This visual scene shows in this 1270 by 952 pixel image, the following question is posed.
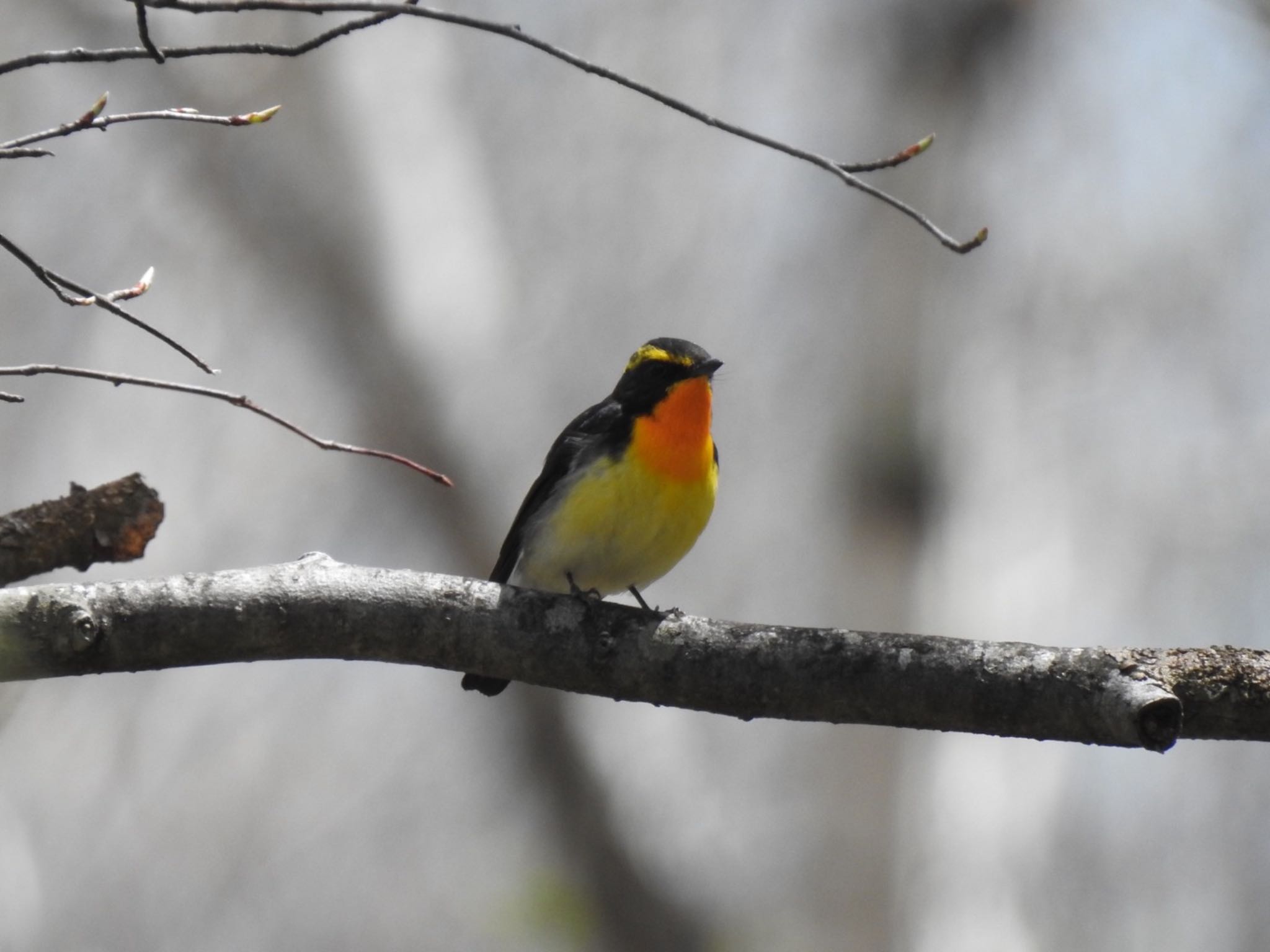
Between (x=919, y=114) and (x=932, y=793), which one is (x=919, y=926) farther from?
(x=919, y=114)

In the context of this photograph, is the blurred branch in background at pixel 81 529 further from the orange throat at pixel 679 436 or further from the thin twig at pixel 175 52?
the orange throat at pixel 679 436

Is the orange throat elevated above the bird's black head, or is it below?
below

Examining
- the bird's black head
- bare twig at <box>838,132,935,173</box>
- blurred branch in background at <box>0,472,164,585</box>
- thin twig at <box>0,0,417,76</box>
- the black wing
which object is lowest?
blurred branch in background at <box>0,472,164,585</box>

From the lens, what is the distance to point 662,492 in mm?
4637

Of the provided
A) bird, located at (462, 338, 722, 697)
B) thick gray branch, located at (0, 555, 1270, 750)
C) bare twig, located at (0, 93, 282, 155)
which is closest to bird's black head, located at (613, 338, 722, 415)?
bird, located at (462, 338, 722, 697)

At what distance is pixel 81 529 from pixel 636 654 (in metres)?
1.58

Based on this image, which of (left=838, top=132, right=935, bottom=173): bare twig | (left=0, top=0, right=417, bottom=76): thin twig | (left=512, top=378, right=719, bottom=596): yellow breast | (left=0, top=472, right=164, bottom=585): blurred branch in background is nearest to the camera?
(left=0, top=0, right=417, bottom=76): thin twig

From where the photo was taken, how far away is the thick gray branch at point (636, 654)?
104 inches

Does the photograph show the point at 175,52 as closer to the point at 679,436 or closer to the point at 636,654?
the point at 636,654

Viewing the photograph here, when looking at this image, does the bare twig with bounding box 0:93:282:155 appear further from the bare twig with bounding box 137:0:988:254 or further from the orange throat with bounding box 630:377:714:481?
the orange throat with bounding box 630:377:714:481

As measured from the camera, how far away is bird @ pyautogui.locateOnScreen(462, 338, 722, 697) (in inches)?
183

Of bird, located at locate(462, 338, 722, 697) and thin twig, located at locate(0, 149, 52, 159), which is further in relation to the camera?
bird, located at locate(462, 338, 722, 697)

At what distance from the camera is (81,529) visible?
3355 millimetres

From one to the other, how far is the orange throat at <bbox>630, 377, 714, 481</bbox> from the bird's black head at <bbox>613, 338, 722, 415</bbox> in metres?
0.05
